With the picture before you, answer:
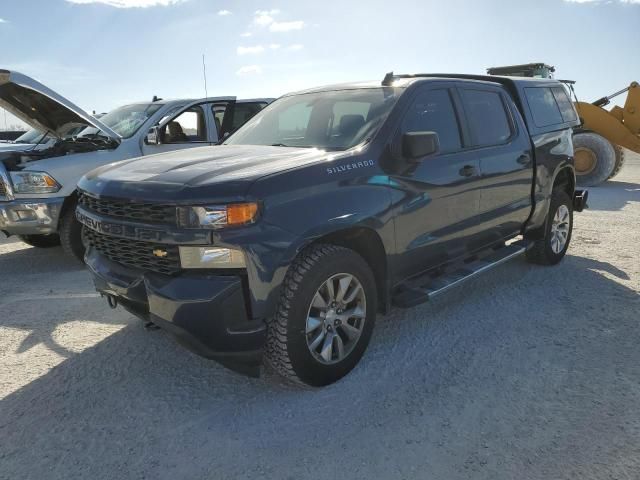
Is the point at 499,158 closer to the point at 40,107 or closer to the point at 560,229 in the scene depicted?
the point at 560,229

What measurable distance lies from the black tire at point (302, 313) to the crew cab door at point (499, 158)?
165 centimetres

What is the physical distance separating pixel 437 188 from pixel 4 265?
5127 millimetres

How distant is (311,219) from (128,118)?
4.96 metres

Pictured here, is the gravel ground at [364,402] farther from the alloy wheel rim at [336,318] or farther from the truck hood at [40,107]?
the truck hood at [40,107]

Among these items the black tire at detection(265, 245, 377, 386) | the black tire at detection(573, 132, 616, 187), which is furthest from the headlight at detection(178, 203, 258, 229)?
the black tire at detection(573, 132, 616, 187)

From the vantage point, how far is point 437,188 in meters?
3.61

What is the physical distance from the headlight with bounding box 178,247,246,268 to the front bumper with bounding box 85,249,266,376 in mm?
56

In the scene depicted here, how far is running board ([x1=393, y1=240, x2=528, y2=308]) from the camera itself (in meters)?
3.53

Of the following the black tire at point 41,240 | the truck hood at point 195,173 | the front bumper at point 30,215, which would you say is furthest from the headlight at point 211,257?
the black tire at point 41,240

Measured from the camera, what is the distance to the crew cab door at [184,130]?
21.0 ft

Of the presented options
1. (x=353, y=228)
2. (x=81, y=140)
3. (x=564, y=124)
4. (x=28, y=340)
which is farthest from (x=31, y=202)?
(x=564, y=124)

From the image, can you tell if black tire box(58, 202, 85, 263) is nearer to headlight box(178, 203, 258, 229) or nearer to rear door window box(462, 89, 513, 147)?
headlight box(178, 203, 258, 229)

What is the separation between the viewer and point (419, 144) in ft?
10.5

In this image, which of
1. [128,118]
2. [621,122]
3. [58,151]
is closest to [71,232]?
[58,151]
